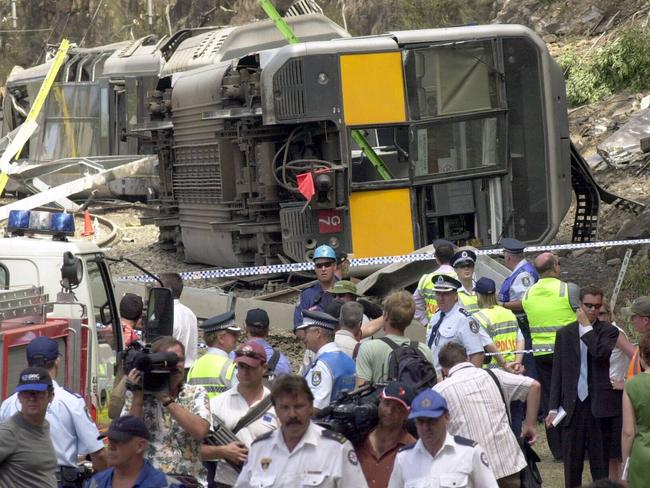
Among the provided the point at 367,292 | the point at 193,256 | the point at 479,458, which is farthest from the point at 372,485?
the point at 193,256

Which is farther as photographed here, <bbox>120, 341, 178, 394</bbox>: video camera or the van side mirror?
the van side mirror

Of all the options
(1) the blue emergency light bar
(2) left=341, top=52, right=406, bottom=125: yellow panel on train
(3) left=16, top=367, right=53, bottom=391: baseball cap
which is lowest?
(3) left=16, top=367, right=53, bottom=391: baseball cap

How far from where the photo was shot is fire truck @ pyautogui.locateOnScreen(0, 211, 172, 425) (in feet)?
24.5

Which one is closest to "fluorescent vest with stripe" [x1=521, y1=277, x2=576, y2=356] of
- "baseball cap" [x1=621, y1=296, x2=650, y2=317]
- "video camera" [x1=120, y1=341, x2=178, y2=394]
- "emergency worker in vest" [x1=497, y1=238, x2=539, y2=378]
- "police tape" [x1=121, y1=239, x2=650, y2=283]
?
"emergency worker in vest" [x1=497, y1=238, x2=539, y2=378]

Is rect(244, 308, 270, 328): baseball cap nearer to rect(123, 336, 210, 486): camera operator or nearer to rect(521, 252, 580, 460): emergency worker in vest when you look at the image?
rect(123, 336, 210, 486): camera operator

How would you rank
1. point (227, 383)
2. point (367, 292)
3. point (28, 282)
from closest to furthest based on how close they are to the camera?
point (227, 383) < point (28, 282) < point (367, 292)

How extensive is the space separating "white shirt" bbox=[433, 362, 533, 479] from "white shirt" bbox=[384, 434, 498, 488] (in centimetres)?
107

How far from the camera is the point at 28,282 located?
873 centimetres

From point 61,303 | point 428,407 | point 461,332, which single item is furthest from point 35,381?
point 461,332

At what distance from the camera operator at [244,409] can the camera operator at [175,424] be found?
98mm

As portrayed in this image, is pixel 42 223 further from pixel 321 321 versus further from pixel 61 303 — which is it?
pixel 321 321

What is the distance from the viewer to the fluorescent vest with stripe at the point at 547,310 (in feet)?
33.9

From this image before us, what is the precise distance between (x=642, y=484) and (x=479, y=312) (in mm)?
3149

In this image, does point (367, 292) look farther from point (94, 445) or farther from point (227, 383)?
point (94, 445)
